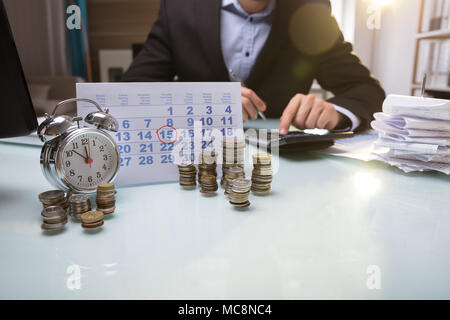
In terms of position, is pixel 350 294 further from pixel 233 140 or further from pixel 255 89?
pixel 255 89

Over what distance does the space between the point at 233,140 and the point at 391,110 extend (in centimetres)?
36

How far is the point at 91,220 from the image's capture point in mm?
427

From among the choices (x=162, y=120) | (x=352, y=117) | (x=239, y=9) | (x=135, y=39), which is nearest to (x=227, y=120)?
(x=162, y=120)

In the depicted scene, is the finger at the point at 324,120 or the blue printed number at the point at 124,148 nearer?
the blue printed number at the point at 124,148

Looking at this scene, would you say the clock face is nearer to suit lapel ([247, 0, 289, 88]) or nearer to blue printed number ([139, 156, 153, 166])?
blue printed number ([139, 156, 153, 166])

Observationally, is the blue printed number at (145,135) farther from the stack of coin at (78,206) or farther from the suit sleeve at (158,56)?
the suit sleeve at (158,56)

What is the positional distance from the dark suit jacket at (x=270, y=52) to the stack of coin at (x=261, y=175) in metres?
0.96

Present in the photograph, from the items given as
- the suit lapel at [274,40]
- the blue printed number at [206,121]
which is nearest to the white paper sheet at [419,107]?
the blue printed number at [206,121]

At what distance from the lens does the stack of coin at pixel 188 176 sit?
60 cm

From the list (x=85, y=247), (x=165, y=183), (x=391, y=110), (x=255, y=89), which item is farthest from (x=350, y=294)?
(x=255, y=89)

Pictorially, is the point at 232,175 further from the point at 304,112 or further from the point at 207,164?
the point at 304,112

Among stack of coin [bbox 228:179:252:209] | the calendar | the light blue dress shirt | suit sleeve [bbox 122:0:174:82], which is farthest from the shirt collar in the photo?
stack of coin [bbox 228:179:252:209]

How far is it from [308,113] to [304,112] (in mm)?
35
